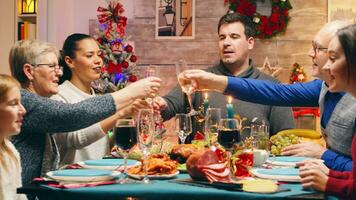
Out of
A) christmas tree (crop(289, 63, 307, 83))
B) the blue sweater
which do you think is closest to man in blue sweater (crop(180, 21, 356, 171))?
the blue sweater

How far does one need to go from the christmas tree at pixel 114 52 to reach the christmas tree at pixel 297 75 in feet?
5.16

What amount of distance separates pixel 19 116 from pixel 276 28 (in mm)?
3891

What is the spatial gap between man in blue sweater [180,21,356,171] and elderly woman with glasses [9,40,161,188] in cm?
39

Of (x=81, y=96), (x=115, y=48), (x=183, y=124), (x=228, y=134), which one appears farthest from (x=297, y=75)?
(x=228, y=134)

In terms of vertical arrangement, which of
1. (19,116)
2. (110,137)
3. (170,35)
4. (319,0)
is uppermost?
(319,0)

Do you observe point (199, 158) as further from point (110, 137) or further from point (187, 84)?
point (110, 137)

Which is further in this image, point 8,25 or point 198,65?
point 198,65

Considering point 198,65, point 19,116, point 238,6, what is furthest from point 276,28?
point 19,116

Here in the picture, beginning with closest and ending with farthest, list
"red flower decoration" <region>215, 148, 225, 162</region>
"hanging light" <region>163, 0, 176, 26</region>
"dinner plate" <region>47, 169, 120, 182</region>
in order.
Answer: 1. "dinner plate" <region>47, 169, 120, 182</region>
2. "red flower decoration" <region>215, 148, 225, 162</region>
3. "hanging light" <region>163, 0, 176, 26</region>

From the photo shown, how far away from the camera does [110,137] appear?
3566mm

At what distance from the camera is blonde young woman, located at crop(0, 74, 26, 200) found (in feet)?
7.21

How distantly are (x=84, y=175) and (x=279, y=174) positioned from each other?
0.71 meters

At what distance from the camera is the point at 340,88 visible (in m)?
2.01

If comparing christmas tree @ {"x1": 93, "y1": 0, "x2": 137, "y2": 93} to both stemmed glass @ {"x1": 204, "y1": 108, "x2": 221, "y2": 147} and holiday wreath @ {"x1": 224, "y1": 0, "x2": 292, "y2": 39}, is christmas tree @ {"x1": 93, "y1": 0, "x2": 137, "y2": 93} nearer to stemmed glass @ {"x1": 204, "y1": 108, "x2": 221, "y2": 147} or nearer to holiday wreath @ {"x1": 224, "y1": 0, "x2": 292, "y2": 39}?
Result: holiday wreath @ {"x1": 224, "y1": 0, "x2": 292, "y2": 39}
